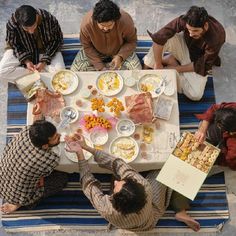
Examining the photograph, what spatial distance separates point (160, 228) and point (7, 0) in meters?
3.01

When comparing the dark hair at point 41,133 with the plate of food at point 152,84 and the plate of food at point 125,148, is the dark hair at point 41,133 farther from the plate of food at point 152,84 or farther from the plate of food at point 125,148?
the plate of food at point 152,84

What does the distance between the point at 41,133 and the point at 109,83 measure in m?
0.95

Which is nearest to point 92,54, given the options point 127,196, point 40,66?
point 40,66

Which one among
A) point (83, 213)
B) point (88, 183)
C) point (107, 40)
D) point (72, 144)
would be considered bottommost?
point (83, 213)

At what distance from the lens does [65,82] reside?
164 inches

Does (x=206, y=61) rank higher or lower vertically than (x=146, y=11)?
lower

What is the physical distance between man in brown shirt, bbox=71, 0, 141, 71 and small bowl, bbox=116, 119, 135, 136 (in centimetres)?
73

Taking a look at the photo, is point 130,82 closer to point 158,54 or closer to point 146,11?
point 158,54

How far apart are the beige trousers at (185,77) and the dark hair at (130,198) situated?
154 centimetres

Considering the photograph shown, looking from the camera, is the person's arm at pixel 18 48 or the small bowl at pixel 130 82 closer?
the small bowl at pixel 130 82

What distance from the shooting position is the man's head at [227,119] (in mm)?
3686

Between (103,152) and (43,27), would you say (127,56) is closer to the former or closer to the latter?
(43,27)

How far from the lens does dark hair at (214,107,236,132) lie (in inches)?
145

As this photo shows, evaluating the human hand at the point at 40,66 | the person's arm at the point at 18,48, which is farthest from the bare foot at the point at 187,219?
the person's arm at the point at 18,48
